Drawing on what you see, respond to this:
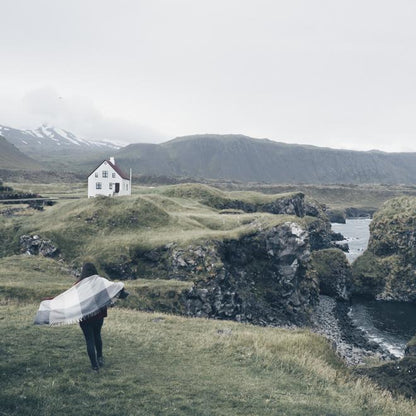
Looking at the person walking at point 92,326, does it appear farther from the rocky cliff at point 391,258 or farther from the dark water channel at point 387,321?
the rocky cliff at point 391,258

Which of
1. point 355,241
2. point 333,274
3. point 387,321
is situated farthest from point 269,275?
point 355,241

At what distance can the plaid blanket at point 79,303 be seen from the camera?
1323cm

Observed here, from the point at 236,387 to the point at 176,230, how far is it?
45.1 m

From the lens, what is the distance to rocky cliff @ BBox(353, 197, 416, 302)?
7106 centimetres

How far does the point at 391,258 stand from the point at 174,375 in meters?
71.6

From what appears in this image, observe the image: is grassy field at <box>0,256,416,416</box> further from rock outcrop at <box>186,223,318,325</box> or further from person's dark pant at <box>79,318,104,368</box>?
rock outcrop at <box>186,223,318,325</box>

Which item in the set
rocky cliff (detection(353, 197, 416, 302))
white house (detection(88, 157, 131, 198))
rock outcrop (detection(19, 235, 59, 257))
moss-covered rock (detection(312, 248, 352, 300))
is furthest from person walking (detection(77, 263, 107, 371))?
white house (detection(88, 157, 131, 198))

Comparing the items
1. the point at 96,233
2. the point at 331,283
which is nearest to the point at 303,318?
the point at 331,283

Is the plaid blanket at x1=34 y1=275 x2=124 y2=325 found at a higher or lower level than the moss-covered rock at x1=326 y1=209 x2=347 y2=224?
higher

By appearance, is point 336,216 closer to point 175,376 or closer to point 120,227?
point 120,227

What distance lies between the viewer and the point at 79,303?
Answer: 13477mm

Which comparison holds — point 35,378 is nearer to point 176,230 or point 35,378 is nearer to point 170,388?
point 170,388

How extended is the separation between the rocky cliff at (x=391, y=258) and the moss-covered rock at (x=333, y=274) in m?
3.43

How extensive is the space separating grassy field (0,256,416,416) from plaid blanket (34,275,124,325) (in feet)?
7.86
